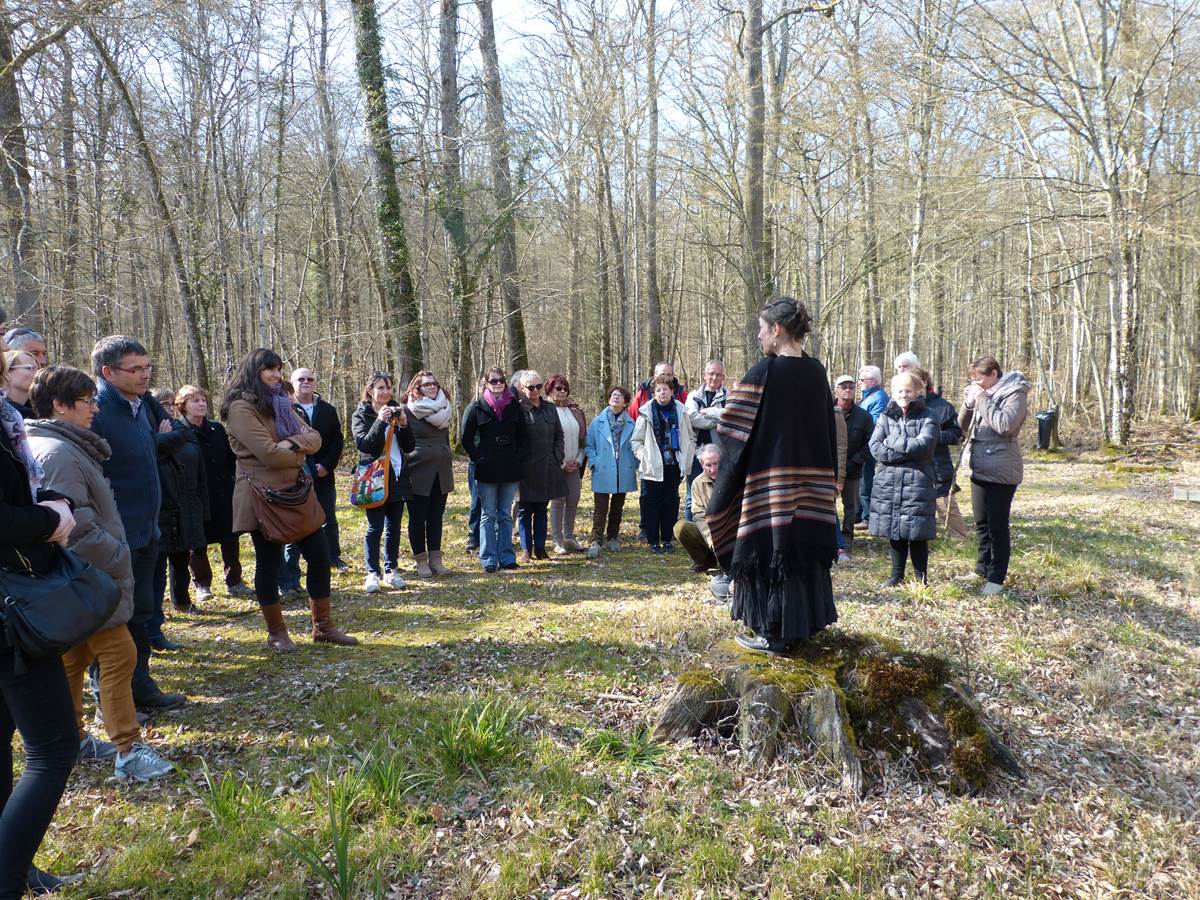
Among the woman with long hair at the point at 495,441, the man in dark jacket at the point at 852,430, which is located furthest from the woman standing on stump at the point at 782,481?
the man in dark jacket at the point at 852,430

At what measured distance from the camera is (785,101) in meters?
12.5

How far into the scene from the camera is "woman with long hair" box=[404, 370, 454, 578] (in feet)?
23.6

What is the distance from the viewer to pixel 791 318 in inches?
143

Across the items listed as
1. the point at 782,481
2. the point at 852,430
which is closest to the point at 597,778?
the point at 782,481

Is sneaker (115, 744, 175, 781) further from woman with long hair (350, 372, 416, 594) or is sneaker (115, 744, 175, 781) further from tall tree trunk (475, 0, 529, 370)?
tall tree trunk (475, 0, 529, 370)

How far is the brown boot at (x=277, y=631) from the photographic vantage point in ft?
17.0

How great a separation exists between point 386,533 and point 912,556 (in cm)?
504

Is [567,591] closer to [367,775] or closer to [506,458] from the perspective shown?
[506,458]

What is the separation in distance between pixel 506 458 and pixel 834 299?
775 cm

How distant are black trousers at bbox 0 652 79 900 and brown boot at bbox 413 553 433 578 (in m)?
4.97

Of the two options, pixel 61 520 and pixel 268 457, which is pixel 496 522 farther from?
pixel 61 520

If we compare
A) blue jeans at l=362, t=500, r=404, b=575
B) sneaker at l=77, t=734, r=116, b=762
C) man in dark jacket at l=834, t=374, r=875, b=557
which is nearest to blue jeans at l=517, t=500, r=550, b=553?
blue jeans at l=362, t=500, r=404, b=575

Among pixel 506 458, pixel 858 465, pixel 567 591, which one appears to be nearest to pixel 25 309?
pixel 506 458

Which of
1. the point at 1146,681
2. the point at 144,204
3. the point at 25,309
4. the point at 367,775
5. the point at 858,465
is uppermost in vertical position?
the point at 144,204
